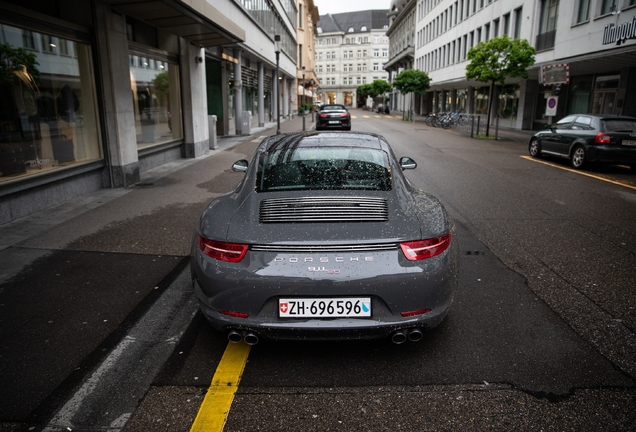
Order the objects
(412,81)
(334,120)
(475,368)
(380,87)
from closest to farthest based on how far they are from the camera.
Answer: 1. (475,368)
2. (334,120)
3. (412,81)
4. (380,87)

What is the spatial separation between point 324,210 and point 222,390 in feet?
4.38

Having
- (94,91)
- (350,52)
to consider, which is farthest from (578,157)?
→ (350,52)

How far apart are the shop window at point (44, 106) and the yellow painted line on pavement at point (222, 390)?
5.62 meters

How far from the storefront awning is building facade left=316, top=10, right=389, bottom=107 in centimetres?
11431

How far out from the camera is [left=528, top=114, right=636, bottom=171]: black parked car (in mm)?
11844

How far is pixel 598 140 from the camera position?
12.1 m

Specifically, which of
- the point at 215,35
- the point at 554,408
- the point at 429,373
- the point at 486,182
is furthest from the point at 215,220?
the point at 215,35

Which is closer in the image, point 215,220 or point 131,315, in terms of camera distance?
point 215,220

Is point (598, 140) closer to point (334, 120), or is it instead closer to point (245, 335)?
point (245, 335)

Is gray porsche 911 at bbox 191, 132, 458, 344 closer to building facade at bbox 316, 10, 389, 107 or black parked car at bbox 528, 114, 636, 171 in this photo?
black parked car at bbox 528, 114, 636, 171

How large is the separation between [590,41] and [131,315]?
23360 mm

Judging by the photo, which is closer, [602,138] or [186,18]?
[186,18]

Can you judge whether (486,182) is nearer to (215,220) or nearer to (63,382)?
(215,220)

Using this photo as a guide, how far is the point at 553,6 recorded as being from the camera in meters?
25.7
